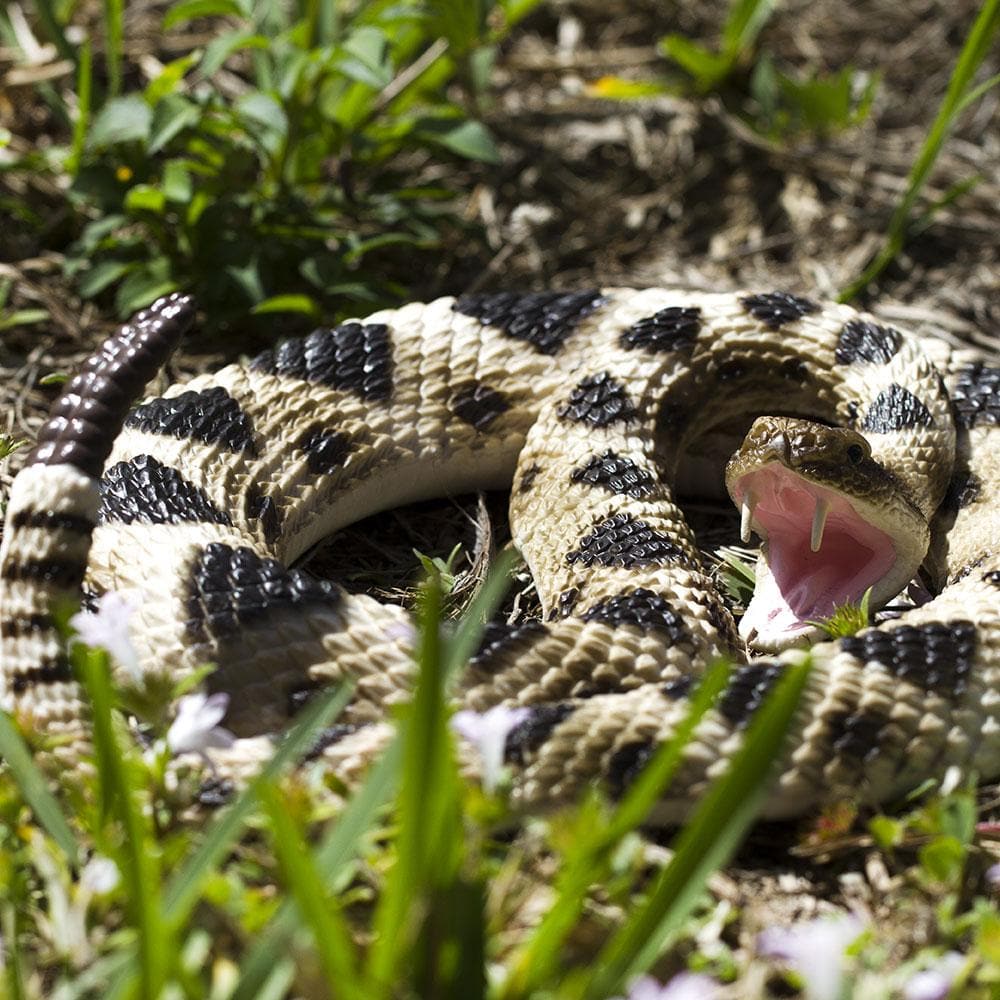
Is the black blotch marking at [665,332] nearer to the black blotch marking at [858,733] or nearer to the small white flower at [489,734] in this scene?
the black blotch marking at [858,733]

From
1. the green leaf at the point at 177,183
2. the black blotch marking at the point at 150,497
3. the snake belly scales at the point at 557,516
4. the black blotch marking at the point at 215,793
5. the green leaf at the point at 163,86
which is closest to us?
the black blotch marking at the point at 215,793

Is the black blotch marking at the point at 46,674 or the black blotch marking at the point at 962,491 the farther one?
the black blotch marking at the point at 962,491

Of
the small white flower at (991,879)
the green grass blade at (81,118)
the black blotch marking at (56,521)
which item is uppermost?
the green grass blade at (81,118)

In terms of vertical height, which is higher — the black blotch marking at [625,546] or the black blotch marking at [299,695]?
the black blotch marking at [299,695]

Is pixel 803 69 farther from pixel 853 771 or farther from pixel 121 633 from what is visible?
pixel 121 633

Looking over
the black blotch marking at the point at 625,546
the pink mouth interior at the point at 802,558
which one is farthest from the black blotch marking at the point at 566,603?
the pink mouth interior at the point at 802,558

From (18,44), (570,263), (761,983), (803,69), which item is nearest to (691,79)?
(803,69)

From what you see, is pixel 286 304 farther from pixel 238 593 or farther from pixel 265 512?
pixel 238 593
